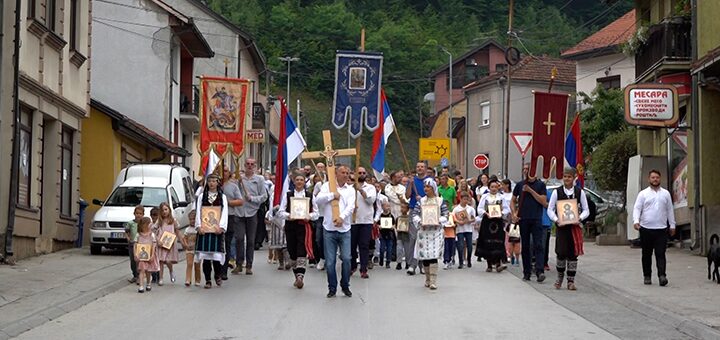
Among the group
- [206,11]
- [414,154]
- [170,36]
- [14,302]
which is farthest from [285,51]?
[14,302]

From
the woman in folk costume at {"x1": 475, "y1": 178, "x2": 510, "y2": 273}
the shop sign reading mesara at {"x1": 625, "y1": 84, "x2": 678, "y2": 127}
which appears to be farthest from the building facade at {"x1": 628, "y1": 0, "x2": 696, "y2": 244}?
the woman in folk costume at {"x1": 475, "y1": 178, "x2": 510, "y2": 273}

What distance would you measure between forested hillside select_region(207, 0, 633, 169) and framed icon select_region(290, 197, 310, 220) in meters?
59.2

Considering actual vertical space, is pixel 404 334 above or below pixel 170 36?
below

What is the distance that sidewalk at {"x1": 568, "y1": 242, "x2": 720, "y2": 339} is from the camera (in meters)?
13.7

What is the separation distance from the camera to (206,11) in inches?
2263

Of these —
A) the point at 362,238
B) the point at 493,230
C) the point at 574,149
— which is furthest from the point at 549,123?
the point at 574,149

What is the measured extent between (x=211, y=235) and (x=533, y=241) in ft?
18.1

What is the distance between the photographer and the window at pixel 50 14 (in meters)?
23.9

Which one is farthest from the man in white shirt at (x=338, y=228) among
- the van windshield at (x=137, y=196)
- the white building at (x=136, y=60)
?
the white building at (x=136, y=60)

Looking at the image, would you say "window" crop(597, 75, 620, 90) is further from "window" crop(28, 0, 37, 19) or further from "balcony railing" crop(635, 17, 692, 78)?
"window" crop(28, 0, 37, 19)

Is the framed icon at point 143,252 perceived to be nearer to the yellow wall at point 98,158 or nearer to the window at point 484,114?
the yellow wall at point 98,158

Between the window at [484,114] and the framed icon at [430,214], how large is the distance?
42.7 m

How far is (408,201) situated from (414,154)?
7139cm

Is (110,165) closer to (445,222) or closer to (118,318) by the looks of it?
(445,222)
